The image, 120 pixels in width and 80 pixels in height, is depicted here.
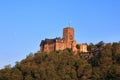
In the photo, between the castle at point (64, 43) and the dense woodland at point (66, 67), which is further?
the castle at point (64, 43)

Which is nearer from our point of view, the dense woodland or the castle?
the dense woodland

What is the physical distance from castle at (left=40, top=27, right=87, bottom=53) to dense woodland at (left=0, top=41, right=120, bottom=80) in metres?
20.4

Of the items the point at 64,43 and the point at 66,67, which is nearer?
the point at 66,67

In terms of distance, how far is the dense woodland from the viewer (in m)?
99.8

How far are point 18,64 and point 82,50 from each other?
30.7 metres

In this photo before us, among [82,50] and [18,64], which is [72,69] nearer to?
[18,64]

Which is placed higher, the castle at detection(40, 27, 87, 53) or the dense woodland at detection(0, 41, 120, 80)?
the castle at detection(40, 27, 87, 53)

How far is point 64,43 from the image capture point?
13362cm

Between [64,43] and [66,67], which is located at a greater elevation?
[64,43]

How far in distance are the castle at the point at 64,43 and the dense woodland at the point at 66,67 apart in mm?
20435

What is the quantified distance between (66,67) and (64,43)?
3076cm

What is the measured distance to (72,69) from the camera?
10319 centimetres

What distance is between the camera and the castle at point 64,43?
132375 mm

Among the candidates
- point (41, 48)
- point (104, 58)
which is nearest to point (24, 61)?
point (104, 58)
